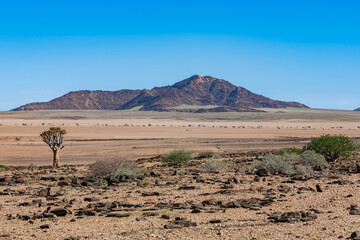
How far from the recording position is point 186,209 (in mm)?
11414

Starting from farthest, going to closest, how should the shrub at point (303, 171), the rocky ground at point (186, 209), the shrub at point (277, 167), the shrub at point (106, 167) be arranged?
the shrub at point (106, 167)
the shrub at point (277, 167)
the shrub at point (303, 171)
the rocky ground at point (186, 209)

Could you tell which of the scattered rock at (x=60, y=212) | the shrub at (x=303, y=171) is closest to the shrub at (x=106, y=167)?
the shrub at (x=303, y=171)

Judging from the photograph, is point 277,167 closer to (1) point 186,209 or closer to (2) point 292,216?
(1) point 186,209

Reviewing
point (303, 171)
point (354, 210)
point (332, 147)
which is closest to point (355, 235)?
point (354, 210)

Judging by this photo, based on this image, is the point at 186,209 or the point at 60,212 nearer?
the point at 60,212

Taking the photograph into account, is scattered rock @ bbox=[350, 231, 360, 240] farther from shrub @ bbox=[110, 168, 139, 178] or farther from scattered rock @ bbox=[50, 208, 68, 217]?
shrub @ bbox=[110, 168, 139, 178]

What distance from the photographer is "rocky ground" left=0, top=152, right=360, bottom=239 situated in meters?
8.94

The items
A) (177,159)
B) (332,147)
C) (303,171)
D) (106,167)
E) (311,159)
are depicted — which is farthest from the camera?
(177,159)

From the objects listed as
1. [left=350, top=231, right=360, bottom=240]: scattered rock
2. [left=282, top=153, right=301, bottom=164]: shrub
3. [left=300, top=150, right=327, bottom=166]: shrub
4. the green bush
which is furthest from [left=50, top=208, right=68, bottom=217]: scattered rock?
the green bush

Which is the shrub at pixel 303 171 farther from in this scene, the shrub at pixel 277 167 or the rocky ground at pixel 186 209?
the rocky ground at pixel 186 209

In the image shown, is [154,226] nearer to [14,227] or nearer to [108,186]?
[14,227]

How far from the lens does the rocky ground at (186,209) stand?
8938mm

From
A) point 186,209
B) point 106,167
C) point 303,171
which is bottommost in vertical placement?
point 186,209

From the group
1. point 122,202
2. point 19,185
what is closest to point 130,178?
point 19,185
